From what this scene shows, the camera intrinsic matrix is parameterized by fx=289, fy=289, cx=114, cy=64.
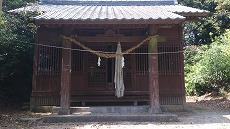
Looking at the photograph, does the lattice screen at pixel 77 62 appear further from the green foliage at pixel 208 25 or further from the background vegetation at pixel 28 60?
the green foliage at pixel 208 25

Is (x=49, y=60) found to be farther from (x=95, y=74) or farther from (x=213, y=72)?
(x=213, y=72)

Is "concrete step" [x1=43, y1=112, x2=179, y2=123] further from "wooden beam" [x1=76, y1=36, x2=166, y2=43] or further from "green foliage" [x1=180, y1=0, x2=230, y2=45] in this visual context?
"green foliage" [x1=180, y1=0, x2=230, y2=45]

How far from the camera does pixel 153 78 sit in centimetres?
1103

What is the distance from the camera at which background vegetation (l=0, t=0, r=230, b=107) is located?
12578 mm

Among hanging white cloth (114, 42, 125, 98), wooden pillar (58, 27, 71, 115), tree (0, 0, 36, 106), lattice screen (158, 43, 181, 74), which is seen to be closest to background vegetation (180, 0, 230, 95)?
lattice screen (158, 43, 181, 74)

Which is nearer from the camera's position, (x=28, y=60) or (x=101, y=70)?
(x=101, y=70)

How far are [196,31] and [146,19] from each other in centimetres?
1798

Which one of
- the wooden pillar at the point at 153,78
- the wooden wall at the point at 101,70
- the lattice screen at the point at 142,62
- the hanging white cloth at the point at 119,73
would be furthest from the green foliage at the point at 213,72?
the hanging white cloth at the point at 119,73

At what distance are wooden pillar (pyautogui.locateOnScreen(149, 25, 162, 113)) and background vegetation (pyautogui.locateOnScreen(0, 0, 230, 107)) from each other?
487cm

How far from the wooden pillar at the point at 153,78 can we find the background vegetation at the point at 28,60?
4866 mm

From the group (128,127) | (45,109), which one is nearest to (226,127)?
(128,127)

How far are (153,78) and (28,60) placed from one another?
6545 millimetres

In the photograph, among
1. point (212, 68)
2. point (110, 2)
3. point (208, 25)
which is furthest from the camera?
point (208, 25)

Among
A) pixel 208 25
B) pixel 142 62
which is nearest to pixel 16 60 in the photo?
pixel 142 62
